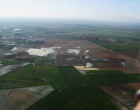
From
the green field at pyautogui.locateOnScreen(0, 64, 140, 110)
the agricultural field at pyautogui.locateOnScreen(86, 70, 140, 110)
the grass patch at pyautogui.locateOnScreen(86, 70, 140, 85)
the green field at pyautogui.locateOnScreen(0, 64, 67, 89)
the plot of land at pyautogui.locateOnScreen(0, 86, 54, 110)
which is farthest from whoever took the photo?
the grass patch at pyautogui.locateOnScreen(86, 70, 140, 85)

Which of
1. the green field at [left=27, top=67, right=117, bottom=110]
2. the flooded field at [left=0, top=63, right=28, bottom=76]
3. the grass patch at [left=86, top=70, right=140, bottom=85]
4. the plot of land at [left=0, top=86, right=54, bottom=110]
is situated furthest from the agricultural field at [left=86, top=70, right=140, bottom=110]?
the flooded field at [left=0, top=63, right=28, bottom=76]

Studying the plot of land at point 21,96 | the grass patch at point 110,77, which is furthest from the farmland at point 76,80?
the plot of land at point 21,96

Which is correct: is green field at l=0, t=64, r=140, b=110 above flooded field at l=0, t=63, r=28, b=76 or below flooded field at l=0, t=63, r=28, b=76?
above

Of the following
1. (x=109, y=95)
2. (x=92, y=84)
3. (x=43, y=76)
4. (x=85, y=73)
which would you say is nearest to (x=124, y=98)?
(x=109, y=95)

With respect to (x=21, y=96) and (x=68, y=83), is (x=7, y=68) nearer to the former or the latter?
(x=21, y=96)

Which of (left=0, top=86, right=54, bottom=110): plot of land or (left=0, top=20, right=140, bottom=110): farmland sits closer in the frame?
(left=0, top=86, right=54, bottom=110): plot of land

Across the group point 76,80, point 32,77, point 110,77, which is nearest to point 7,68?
point 32,77

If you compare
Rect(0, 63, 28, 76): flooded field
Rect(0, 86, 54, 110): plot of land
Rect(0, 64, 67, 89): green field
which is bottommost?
Rect(0, 63, 28, 76): flooded field

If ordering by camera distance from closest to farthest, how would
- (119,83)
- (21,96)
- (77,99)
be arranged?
(77,99)
(21,96)
(119,83)

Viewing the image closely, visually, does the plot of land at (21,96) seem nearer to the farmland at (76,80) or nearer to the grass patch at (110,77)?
the farmland at (76,80)

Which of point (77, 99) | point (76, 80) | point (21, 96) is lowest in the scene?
point (76, 80)

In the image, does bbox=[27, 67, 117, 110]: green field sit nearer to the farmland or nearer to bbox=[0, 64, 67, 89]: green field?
the farmland
